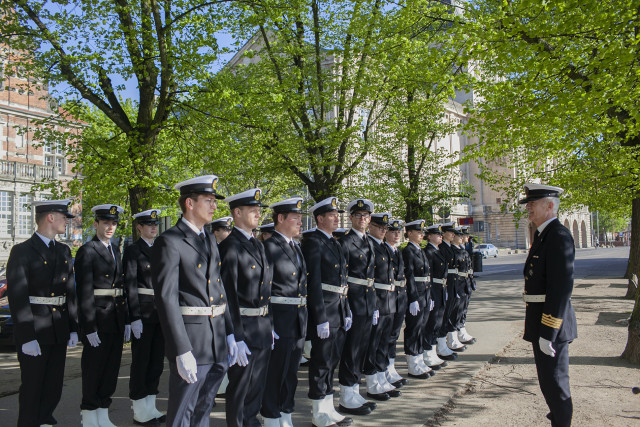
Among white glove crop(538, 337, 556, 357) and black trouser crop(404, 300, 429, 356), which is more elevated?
white glove crop(538, 337, 556, 357)

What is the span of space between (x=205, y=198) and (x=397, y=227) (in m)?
4.32

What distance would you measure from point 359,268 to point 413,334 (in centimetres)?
199

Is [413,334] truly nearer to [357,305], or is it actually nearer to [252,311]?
[357,305]

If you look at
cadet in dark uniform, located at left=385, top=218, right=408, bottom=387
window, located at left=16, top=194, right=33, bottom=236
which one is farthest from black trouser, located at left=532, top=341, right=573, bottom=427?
window, located at left=16, top=194, right=33, bottom=236

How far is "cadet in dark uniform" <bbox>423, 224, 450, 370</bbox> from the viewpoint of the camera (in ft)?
28.4

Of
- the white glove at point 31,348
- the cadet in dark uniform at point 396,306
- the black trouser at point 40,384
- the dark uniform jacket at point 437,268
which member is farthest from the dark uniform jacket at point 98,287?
the dark uniform jacket at point 437,268

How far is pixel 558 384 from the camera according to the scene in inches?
186

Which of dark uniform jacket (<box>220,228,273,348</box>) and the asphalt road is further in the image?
the asphalt road

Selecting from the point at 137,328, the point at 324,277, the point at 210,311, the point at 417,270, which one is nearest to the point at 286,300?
the point at 324,277

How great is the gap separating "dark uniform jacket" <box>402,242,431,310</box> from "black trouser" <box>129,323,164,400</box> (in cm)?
376

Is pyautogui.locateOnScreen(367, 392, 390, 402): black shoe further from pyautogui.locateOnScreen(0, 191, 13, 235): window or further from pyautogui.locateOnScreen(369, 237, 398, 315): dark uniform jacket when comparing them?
pyautogui.locateOnScreen(0, 191, 13, 235): window

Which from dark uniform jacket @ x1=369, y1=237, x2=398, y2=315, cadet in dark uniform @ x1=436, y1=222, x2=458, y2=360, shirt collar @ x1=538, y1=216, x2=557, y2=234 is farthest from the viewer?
cadet in dark uniform @ x1=436, y1=222, x2=458, y2=360

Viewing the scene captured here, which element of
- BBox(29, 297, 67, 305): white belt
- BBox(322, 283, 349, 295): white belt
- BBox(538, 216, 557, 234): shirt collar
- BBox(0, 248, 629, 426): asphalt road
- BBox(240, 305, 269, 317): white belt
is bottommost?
BBox(0, 248, 629, 426): asphalt road

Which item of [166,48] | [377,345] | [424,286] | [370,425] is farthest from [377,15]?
[370,425]
